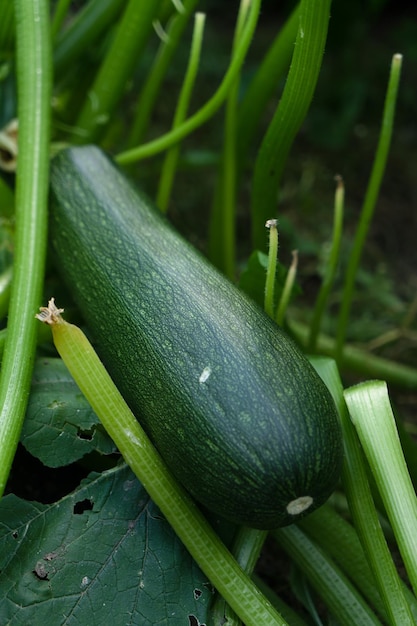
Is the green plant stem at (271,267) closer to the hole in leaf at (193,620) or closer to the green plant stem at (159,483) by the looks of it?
the green plant stem at (159,483)

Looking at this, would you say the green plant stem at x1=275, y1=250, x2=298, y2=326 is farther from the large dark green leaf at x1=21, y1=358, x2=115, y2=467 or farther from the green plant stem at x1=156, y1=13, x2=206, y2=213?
the green plant stem at x1=156, y1=13, x2=206, y2=213

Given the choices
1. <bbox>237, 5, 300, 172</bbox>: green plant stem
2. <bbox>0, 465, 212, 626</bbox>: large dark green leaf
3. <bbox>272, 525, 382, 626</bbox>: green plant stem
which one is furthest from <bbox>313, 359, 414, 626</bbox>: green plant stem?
<bbox>237, 5, 300, 172</bbox>: green plant stem

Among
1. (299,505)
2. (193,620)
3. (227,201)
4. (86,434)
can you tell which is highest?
(227,201)

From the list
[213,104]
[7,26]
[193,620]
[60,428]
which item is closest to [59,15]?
[7,26]

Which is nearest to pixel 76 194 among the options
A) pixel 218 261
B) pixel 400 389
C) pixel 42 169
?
pixel 42 169

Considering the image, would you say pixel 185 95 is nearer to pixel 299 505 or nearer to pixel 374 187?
pixel 374 187

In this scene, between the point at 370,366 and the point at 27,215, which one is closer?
the point at 27,215

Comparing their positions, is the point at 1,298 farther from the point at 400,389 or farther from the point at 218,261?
the point at 400,389
